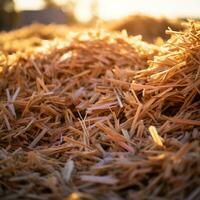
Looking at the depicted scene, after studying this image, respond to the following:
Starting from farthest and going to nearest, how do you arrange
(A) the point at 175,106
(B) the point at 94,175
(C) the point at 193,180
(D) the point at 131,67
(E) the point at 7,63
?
(E) the point at 7,63
(D) the point at 131,67
(A) the point at 175,106
(B) the point at 94,175
(C) the point at 193,180

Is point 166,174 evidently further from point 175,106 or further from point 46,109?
point 46,109

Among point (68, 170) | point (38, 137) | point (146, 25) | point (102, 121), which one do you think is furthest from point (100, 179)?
point (146, 25)

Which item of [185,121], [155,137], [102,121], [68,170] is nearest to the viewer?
[68,170]

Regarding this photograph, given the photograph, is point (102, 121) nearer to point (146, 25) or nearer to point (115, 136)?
point (115, 136)

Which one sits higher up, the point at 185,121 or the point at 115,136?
the point at 185,121

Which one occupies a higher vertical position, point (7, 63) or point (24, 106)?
point (7, 63)

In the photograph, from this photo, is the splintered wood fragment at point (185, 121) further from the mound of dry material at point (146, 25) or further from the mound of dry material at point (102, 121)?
the mound of dry material at point (146, 25)

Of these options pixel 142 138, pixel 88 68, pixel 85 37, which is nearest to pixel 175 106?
pixel 142 138

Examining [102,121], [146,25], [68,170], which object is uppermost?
[146,25]
